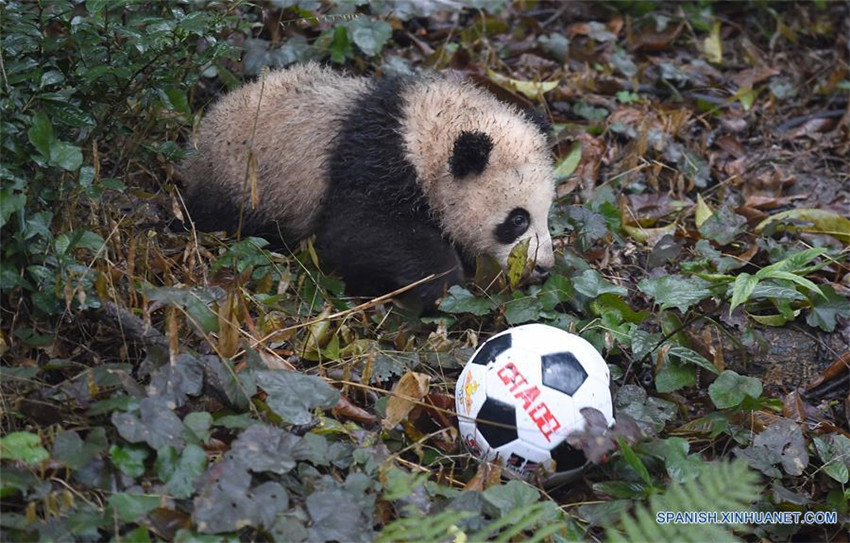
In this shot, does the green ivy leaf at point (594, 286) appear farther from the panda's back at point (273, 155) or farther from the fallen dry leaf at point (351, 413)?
the panda's back at point (273, 155)

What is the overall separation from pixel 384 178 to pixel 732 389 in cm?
198

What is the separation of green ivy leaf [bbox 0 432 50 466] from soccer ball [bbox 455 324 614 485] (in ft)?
5.19

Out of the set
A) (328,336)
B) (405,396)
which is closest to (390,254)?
(328,336)

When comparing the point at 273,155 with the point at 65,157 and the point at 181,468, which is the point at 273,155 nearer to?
the point at 65,157

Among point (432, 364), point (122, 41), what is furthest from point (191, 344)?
point (122, 41)

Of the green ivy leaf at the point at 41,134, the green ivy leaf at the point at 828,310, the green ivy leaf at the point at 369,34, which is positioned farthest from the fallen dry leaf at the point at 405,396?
the green ivy leaf at the point at 369,34

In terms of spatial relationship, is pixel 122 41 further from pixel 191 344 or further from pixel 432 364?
pixel 432 364

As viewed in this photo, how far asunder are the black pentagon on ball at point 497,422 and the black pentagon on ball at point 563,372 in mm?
192

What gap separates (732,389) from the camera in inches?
157

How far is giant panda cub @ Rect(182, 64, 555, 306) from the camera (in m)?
4.66

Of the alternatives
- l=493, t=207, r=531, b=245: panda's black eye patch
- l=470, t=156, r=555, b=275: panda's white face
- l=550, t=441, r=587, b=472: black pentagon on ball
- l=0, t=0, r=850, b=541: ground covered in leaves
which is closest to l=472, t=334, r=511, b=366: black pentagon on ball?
l=0, t=0, r=850, b=541: ground covered in leaves

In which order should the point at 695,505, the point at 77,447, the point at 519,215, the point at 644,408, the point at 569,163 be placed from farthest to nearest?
1. the point at 569,163
2. the point at 519,215
3. the point at 644,408
4. the point at 695,505
5. the point at 77,447

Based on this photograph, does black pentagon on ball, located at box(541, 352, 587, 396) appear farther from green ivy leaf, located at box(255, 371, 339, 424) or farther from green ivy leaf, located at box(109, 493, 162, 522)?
green ivy leaf, located at box(109, 493, 162, 522)

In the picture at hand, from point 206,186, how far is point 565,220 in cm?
205
